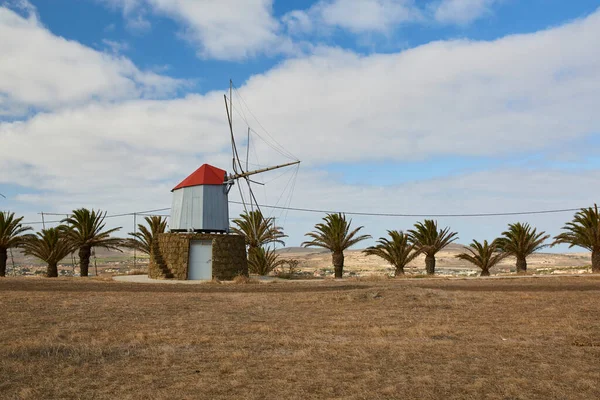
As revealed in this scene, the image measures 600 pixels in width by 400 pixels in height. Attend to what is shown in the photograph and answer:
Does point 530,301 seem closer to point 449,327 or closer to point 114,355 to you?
point 449,327

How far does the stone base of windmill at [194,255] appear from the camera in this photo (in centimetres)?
3173

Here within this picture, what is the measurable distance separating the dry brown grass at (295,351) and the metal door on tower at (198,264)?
1527 cm

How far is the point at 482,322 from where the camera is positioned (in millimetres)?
13156

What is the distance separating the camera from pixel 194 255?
1255 inches

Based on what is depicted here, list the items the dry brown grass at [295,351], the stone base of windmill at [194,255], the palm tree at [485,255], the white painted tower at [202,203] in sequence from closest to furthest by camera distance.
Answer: the dry brown grass at [295,351] < the stone base of windmill at [194,255] < the white painted tower at [202,203] < the palm tree at [485,255]

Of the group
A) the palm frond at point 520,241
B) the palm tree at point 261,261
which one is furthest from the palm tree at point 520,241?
the palm tree at point 261,261

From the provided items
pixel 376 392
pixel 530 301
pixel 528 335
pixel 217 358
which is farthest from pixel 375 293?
pixel 376 392

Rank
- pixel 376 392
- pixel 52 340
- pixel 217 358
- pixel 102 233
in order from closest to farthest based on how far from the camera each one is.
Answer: pixel 376 392 < pixel 217 358 < pixel 52 340 < pixel 102 233

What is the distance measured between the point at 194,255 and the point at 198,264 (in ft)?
1.93

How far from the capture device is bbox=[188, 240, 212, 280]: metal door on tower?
31844mm

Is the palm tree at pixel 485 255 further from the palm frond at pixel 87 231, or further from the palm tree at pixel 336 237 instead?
the palm frond at pixel 87 231

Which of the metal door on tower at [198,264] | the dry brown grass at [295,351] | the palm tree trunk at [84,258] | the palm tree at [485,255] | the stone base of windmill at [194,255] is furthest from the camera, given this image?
the palm tree at [485,255]

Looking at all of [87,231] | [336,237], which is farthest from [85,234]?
[336,237]

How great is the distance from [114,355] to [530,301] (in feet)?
44.6
